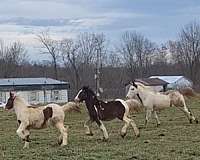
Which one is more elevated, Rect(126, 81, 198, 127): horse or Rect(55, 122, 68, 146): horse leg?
Rect(126, 81, 198, 127): horse

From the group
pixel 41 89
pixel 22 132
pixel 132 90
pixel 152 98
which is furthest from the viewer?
pixel 41 89

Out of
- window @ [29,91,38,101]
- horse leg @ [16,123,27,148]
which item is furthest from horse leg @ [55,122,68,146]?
window @ [29,91,38,101]

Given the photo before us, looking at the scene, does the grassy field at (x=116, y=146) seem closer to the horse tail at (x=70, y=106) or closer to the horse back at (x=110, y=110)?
the horse back at (x=110, y=110)

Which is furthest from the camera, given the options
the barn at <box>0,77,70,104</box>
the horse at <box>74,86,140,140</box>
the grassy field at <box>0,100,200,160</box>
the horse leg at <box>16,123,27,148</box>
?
the barn at <box>0,77,70,104</box>

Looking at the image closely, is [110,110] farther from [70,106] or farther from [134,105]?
[134,105]

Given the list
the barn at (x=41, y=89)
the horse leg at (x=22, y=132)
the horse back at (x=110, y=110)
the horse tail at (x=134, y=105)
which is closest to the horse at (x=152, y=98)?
the horse tail at (x=134, y=105)

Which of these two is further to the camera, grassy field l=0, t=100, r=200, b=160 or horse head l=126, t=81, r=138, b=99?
horse head l=126, t=81, r=138, b=99

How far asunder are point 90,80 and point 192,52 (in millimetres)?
19236

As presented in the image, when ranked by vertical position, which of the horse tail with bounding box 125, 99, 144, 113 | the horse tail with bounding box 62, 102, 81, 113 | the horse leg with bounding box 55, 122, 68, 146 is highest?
the horse tail with bounding box 62, 102, 81, 113

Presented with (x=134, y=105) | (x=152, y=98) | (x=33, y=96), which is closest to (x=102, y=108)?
(x=134, y=105)

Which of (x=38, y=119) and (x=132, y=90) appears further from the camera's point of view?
(x=132, y=90)

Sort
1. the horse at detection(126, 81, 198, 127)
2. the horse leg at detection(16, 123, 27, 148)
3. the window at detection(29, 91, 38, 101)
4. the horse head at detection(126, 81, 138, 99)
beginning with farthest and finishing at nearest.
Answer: the window at detection(29, 91, 38, 101) < the horse at detection(126, 81, 198, 127) < the horse head at detection(126, 81, 138, 99) < the horse leg at detection(16, 123, 27, 148)

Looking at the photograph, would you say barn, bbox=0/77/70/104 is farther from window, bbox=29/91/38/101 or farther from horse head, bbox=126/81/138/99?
horse head, bbox=126/81/138/99

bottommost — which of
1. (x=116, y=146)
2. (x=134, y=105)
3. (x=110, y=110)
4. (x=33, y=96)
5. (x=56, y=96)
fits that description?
(x=56, y=96)
